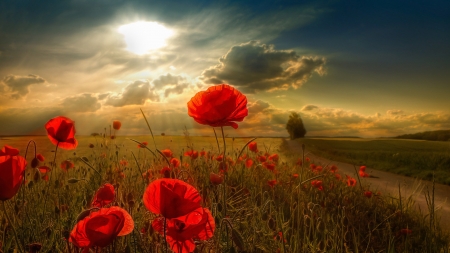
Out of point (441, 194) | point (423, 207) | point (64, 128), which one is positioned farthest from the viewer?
point (441, 194)

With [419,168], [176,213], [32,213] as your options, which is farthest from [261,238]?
→ [419,168]

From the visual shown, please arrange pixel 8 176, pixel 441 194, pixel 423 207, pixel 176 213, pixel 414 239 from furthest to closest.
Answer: pixel 441 194
pixel 423 207
pixel 414 239
pixel 8 176
pixel 176 213

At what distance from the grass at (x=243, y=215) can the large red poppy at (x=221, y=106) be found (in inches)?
14.5

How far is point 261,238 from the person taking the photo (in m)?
2.52

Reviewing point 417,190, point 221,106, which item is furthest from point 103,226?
point 417,190

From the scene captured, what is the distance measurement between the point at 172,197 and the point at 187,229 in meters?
0.26

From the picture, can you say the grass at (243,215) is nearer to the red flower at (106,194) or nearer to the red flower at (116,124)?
the red flower at (106,194)

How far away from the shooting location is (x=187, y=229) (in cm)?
145

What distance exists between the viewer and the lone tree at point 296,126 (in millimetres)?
50969

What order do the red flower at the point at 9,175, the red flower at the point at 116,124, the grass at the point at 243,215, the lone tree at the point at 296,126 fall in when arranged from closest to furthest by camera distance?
the red flower at the point at 9,175 → the grass at the point at 243,215 → the red flower at the point at 116,124 → the lone tree at the point at 296,126

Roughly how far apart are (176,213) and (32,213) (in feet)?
7.83

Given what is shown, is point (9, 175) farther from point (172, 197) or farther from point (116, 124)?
point (116, 124)

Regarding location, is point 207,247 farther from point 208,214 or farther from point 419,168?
point 419,168

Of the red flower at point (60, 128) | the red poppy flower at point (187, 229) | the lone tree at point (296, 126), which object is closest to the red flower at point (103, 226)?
the red poppy flower at point (187, 229)
